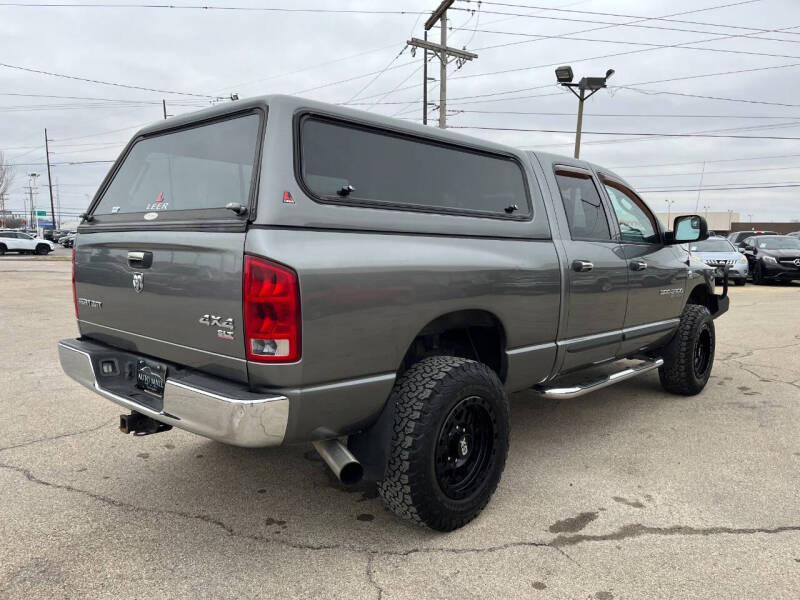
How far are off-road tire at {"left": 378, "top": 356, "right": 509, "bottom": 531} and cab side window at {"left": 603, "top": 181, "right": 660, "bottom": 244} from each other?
2.04 metres

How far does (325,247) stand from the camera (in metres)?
2.40

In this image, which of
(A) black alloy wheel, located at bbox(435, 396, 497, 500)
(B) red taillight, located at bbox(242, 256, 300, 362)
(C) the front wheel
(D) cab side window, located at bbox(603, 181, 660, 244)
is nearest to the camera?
(B) red taillight, located at bbox(242, 256, 300, 362)

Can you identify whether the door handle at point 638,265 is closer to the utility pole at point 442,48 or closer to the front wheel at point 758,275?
the front wheel at point 758,275

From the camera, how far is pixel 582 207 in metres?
4.03

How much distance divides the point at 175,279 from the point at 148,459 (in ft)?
5.41

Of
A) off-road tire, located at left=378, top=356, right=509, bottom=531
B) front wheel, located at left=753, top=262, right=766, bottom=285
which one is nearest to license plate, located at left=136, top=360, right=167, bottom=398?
off-road tire, located at left=378, top=356, right=509, bottom=531

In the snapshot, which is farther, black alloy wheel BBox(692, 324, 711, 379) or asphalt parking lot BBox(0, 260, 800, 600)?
black alloy wheel BBox(692, 324, 711, 379)

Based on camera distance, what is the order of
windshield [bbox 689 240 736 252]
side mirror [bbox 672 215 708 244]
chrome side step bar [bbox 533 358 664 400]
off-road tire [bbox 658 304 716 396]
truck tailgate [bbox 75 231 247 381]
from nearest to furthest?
1. truck tailgate [bbox 75 231 247 381]
2. chrome side step bar [bbox 533 358 664 400]
3. side mirror [bbox 672 215 708 244]
4. off-road tire [bbox 658 304 716 396]
5. windshield [bbox 689 240 736 252]

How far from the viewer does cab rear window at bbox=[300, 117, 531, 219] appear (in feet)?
8.54

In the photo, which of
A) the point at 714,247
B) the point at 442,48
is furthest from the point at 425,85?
the point at 714,247

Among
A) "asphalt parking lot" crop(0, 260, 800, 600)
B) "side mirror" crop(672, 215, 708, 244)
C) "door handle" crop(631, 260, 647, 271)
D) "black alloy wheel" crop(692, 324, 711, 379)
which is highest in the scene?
"side mirror" crop(672, 215, 708, 244)

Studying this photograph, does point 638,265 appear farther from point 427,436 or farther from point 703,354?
point 427,436

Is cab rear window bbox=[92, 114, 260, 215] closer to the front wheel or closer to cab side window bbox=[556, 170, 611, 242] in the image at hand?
cab side window bbox=[556, 170, 611, 242]

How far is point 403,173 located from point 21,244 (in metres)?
40.5
